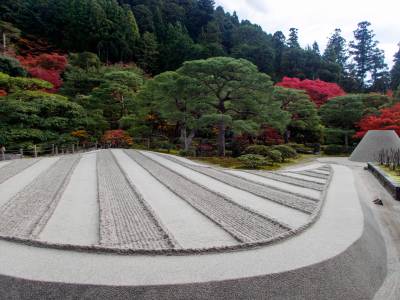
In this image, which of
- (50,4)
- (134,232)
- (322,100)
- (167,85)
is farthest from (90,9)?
(134,232)

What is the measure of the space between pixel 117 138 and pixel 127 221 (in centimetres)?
1664

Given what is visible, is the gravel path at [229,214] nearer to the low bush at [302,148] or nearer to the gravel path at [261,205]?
the gravel path at [261,205]

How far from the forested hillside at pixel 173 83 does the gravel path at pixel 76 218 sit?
821cm

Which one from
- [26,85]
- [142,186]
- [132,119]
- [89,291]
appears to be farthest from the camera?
[132,119]

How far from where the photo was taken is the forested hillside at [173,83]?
15000 mm

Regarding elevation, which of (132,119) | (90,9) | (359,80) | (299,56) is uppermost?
(90,9)

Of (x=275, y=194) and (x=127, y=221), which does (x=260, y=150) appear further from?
(x=127, y=221)

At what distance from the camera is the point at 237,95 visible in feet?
48.5

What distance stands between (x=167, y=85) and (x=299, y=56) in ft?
84.9

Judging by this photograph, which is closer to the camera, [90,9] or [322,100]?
[322,100]

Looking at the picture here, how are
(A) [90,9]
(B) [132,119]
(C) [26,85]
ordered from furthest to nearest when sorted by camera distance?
(A) [90,9], (B) [132,119], (C) [26,85]

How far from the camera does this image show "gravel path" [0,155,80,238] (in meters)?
3.90

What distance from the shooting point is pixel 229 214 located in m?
4.79

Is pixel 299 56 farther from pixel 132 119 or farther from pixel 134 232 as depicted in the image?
pixel 134 232
